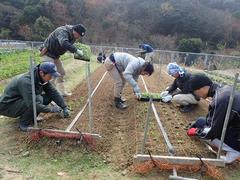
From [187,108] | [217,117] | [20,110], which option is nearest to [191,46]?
[187,108]

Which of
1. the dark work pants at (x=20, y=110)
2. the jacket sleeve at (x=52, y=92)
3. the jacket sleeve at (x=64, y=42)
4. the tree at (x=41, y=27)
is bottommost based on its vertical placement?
the tree at (x=41, y=27)

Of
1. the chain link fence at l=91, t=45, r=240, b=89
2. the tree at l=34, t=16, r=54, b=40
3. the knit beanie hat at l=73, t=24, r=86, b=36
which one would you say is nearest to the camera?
the knit beanie hat at l=73, t=24, r=86, b=36

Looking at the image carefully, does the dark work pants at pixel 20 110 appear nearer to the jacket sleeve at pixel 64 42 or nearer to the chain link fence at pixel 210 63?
the jacket sleeve at pixel 64 42

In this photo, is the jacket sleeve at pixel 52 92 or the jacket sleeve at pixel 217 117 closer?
the jacket sleeve at pixel 217 117

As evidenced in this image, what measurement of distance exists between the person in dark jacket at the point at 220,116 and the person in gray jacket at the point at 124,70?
1.89 meters

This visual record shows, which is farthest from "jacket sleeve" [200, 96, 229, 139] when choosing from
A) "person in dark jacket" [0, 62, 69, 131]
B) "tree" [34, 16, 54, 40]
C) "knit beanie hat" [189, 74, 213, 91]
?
"tree" [34, 16, 54, 40]

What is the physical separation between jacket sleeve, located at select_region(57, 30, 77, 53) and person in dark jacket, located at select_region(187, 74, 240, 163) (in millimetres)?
2967

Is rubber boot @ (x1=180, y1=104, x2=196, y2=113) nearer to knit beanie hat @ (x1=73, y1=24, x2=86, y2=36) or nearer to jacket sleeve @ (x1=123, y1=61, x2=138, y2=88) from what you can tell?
jacket sleeve @ (x1=123, y1=61, x2=138, y2=88)

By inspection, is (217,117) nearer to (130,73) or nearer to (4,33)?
(130,73)

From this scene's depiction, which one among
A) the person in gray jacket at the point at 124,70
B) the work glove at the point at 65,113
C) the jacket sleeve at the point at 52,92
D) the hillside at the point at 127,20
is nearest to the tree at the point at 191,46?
the hillside at the point at 127,20

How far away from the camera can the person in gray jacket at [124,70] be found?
6.27 meters

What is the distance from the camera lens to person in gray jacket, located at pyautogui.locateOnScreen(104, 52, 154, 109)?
627cm

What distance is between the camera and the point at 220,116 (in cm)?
405

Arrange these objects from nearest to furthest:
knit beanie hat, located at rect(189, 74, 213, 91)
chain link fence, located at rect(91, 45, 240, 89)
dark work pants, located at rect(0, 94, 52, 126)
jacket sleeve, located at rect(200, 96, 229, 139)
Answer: jacket sleeve, located at rect(200, 96, 229, 139) → knit beanie hat, located at rect(189, 74, 213, 91) → dark work pants, located at rect(0, 94, 52, 126) → chain link fence, located at rect(91, 45, 240, 89)
